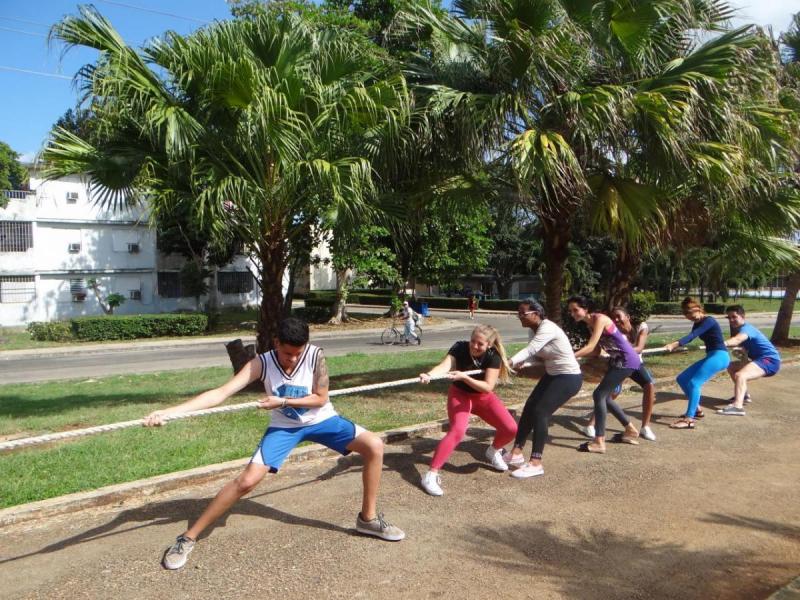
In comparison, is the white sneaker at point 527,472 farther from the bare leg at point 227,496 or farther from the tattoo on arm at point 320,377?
the bare leg at point 227,496

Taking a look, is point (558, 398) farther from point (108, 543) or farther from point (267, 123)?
point (267, 123)

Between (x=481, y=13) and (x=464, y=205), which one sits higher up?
(x=481, y=13)

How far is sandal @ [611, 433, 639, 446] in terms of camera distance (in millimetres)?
7242

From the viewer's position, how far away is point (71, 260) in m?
32.1

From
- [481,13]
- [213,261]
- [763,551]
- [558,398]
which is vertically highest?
[481,13]

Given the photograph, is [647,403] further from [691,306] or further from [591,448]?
[691,306]

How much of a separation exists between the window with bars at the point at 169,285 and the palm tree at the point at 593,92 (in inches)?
1130

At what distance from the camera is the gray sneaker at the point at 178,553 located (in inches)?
164

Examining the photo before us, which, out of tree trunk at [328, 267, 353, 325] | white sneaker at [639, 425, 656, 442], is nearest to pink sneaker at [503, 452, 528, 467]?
white sneaker at [639, 425, 656, 442]

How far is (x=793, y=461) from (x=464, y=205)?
5890mm

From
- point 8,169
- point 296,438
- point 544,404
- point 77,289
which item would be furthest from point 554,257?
point 8,169

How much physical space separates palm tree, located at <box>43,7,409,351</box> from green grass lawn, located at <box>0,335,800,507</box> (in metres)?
2.50

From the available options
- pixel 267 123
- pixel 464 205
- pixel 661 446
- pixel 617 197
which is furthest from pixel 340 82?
pixel 661 446

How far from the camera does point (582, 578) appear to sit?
13.5ft
